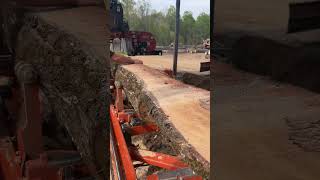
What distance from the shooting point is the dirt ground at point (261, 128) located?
1.45 m

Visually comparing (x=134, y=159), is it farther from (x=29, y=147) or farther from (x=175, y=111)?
(x=29, y=147)

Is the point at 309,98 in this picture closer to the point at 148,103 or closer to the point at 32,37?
the point at 32,37

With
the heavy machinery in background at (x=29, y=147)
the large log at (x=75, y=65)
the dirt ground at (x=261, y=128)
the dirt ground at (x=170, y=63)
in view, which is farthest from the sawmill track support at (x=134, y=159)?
the dirt ground at (x=170, y=63)

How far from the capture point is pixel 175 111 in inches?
95.8

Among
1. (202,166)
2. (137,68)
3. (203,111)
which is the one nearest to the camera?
(202,166)

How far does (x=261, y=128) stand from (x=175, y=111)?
35.5 inches

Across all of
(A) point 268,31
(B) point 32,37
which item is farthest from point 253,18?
(B) point 32,37

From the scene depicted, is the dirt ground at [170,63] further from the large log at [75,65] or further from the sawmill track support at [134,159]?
the large log at [75,65]

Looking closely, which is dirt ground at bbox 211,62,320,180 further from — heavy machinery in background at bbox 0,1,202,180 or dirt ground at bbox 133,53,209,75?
dirt ground at bbox 133,53,209,75

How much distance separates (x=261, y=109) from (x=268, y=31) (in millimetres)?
319

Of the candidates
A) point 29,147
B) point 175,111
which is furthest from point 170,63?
point 29,147

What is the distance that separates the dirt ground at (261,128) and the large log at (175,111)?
0.67ft

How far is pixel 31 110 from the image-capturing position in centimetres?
153

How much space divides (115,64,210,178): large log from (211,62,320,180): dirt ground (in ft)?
0.67
